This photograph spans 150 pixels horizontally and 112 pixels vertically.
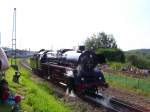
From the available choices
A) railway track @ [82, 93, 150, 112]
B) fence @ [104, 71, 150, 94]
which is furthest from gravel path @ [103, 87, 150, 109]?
railway track @ [82, 93, 150, 112]

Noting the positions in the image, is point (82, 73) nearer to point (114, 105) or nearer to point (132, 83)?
point (114, 105)

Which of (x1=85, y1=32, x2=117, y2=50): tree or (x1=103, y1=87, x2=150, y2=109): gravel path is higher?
(x1=85, y1=32, x2=117, y2=50): tree

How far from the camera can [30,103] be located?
44.2 feet

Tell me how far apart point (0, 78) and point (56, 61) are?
2242 cm

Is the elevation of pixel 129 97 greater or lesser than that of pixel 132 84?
lesser

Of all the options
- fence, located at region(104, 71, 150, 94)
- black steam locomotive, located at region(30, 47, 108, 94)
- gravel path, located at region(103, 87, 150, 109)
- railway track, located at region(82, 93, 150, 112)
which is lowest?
gravel path, located at region(103, 87, 150, 109)

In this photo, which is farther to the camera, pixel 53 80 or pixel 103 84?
pixel 53 80

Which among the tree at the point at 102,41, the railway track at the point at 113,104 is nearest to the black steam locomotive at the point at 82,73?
the railway track at the point at 113,104

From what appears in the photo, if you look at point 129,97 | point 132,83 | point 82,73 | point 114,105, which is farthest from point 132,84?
point 114,105

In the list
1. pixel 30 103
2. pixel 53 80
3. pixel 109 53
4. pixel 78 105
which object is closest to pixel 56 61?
pixel 53 80

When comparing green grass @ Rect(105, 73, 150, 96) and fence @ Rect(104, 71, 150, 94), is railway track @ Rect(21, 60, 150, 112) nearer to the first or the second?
green grass @ Rect(105, 73, 150, 96)

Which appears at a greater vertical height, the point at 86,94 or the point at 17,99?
the point at 17,99

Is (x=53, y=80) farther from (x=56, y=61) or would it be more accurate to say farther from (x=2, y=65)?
(x=2, y=65)

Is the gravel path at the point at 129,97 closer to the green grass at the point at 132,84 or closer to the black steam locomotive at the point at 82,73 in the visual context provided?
the green grass at the point at 132,84
